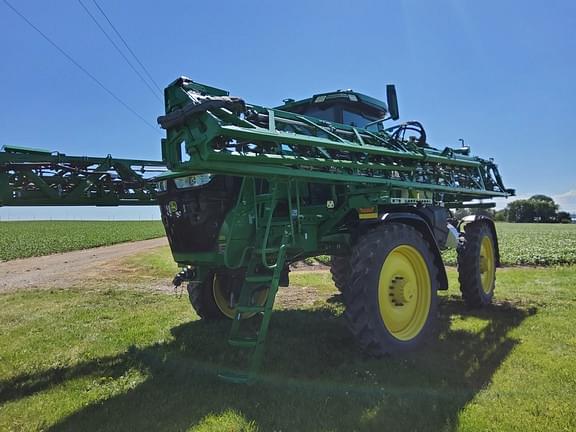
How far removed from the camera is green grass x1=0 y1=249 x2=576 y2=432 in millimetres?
3559

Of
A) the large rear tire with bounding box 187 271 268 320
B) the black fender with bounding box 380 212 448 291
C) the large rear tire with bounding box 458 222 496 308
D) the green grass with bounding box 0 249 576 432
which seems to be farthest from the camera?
the large rear tire with bounding box 458 222 496 308

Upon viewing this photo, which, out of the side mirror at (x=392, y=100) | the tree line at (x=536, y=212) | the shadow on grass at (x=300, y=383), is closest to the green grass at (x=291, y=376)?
the shadow on grass at (x=300, y=383)

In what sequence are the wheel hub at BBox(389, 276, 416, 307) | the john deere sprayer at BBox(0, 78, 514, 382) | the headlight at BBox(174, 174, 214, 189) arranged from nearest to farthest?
the john deere sprayer at BBox(0, 78, 514, 382), the headlight at BBox(174, 174, 214, 189), the wheel hub at BBox(389, 276, 416, 307)

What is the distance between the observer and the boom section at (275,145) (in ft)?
12.2

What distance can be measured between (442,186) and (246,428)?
4.79 m

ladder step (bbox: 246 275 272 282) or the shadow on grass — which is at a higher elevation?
ladder step (bbox: 246 275 272 282)

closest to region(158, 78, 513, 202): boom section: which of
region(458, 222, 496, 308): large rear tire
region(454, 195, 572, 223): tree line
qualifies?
region(458, 222, 496, 308): large rear tire

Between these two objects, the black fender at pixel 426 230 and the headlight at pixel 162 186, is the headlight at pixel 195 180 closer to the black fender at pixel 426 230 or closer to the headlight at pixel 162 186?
the headlight at pixel 162 186

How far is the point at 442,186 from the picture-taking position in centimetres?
678

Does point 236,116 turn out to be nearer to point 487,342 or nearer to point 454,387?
point 454,387

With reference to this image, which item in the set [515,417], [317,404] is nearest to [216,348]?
[317,404]

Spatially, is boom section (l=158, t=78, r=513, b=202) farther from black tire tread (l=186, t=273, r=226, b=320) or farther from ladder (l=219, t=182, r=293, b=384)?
black tire tread (l=186, t=273, r=226, b=320)

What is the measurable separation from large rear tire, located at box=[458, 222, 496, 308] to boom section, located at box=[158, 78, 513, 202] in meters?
2.33

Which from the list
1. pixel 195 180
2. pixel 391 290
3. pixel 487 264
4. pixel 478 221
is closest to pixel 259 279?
pixel 195 180
